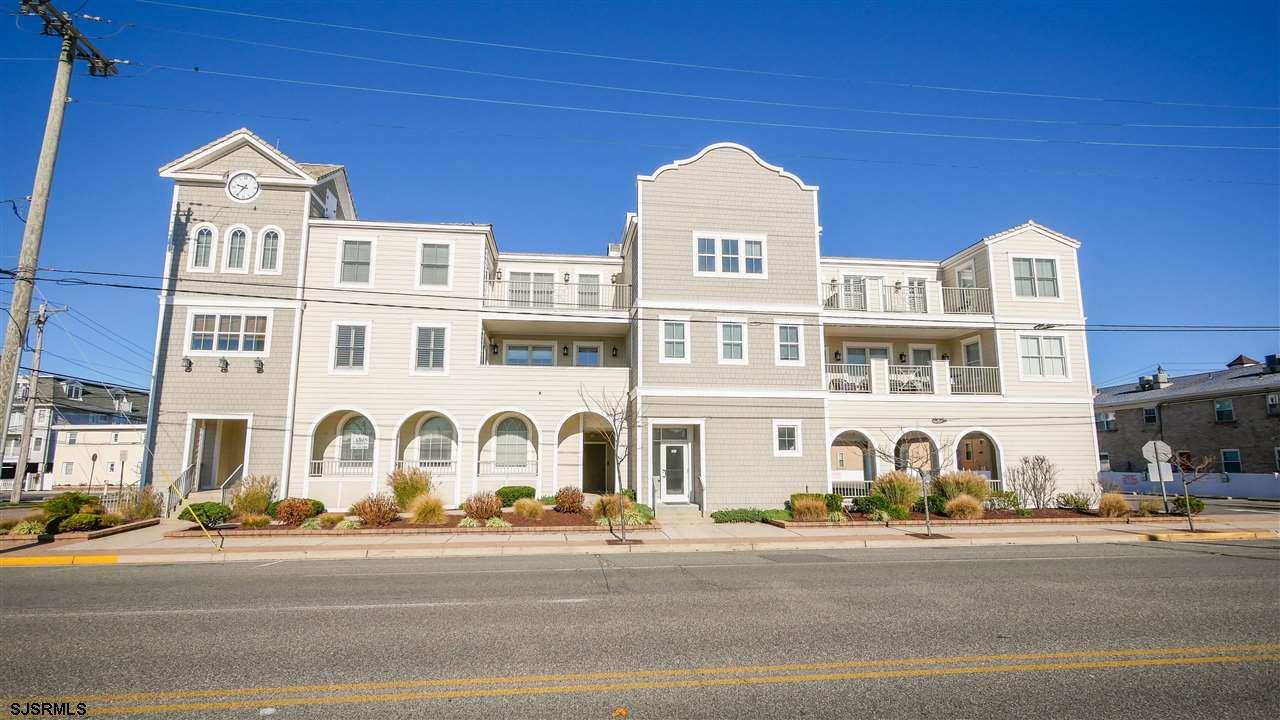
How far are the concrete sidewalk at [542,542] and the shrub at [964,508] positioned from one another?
0.86m

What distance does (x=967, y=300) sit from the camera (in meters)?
25.4

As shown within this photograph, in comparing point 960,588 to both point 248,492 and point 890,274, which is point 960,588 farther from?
point 890,274

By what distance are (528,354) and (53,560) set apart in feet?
49.2

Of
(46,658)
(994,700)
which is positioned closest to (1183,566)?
(994,700)

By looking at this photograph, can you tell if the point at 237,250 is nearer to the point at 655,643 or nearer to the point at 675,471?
the point at 675,471

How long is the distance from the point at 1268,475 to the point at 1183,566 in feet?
101

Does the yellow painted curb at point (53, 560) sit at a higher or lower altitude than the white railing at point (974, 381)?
lower

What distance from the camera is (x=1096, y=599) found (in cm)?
812

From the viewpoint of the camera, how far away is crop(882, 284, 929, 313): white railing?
2515 cm

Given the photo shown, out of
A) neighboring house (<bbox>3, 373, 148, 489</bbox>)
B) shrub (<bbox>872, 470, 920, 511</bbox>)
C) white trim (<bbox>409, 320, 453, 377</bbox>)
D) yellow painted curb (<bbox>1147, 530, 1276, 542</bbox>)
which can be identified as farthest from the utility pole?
neighboring house (<bbox>3, 373, 148, 489</bbox>)

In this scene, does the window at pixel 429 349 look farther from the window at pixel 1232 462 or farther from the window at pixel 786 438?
the window at pixel 1232 462

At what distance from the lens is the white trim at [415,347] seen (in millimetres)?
22078

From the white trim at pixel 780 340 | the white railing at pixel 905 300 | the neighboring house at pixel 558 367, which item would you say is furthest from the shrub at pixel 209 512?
the white railing at pixel 905 300

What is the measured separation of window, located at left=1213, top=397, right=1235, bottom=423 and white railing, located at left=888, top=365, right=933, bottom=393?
24.1 meters
